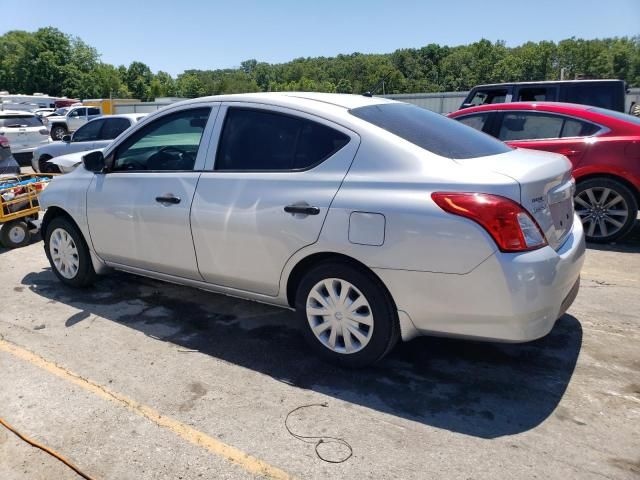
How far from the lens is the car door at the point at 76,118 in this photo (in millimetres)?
26453

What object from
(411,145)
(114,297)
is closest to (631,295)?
(411,145)

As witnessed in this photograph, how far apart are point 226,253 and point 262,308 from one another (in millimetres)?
960

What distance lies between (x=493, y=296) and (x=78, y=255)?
370 cm

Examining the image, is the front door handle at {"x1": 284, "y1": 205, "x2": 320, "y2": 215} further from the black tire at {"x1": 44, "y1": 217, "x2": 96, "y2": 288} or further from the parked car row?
the parked car row

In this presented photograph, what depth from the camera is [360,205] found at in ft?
10.0

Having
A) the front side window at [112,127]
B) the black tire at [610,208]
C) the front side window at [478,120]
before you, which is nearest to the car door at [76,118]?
the front side window at [112,127]

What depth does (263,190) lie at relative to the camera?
3463mm

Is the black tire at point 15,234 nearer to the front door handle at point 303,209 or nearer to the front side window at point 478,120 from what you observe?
the front door handle at point 303,209

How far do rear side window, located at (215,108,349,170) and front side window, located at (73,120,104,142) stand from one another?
844cm

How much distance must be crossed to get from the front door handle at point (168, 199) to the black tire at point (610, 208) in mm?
4743

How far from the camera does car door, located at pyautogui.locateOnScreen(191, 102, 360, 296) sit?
3266mm

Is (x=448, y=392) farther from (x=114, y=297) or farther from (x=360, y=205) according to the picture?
(x=114, y=297)

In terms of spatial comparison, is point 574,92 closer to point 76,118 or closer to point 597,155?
point 597,155

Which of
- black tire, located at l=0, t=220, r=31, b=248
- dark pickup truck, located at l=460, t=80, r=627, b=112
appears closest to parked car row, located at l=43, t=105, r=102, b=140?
black tire, located at l=0, t=220, r=31, b=248
